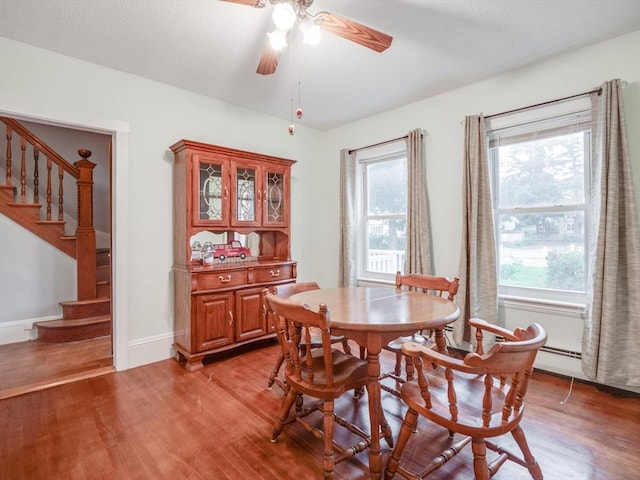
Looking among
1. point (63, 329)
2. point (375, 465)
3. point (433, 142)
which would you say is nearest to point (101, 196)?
point (63, 329)

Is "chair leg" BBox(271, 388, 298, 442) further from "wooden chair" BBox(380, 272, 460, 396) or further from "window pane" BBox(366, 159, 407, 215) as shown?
"window pane" BBox(366, 159, 407, 215)

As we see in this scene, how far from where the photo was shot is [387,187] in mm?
3734

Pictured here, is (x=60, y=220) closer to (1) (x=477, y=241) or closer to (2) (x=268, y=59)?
(2) (x=268, y=59)

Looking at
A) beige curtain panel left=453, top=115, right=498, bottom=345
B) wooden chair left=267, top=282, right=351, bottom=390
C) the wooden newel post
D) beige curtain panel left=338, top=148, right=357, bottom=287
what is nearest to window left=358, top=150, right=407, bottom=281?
beige curtain panel left=338, top=148, right=357, bottom=287

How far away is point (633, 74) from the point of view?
2232 millimetres

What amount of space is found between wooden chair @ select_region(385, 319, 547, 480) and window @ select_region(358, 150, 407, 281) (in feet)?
7.06

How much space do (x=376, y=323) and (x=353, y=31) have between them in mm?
1564

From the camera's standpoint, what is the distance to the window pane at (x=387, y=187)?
3.58 metres

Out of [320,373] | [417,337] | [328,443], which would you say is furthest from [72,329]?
[417,337]

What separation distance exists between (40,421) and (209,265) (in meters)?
1.53

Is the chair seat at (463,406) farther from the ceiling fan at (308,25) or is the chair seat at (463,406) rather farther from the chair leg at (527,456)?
the ceiling fan at (308,25)

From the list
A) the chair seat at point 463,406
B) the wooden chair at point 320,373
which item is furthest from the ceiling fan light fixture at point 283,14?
the chair seat at point 463,406

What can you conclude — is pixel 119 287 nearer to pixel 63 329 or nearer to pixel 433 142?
pixel 63 329

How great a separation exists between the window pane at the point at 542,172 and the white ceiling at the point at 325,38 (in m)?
0.70
